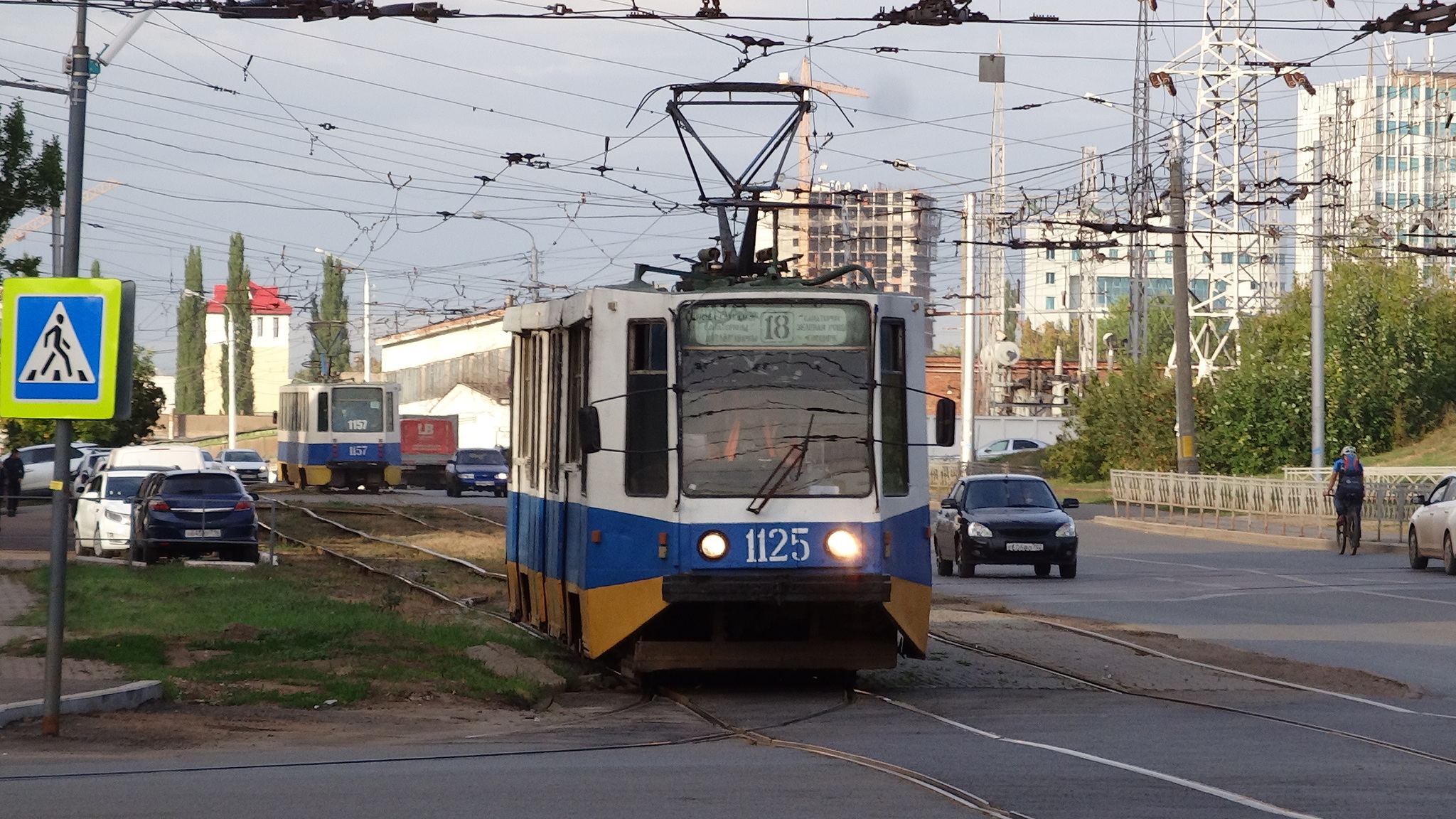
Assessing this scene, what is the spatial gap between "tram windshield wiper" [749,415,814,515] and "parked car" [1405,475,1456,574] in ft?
57.8

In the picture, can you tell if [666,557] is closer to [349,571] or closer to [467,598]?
[467,598]

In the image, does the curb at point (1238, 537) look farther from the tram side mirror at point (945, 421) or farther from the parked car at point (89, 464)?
the parked car at point (89, 464)

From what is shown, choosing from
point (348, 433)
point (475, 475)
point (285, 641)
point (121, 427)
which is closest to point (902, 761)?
point (285, 641)

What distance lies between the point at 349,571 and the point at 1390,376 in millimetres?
37501

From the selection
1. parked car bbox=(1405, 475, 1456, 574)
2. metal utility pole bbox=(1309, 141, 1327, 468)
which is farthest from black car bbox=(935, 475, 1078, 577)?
metal utility pole bbox=(1309, 141, 1327, 468)

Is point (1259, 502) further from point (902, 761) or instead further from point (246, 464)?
point (246, 464)

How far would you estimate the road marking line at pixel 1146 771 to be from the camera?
26.4 feet

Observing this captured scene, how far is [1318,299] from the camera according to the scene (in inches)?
1714

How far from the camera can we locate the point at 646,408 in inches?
525

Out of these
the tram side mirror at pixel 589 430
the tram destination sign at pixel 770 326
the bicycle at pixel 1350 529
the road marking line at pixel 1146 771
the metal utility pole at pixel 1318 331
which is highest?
the metal utility pole at pixel 1318 331

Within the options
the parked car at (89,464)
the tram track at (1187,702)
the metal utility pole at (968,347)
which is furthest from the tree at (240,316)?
the tram track at (1187,702)

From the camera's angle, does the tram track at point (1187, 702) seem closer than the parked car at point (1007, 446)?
Yes

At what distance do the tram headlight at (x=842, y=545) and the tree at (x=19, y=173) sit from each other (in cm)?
2187

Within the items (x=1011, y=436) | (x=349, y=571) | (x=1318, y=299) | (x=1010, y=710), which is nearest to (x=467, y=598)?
(x=349, y=571)
